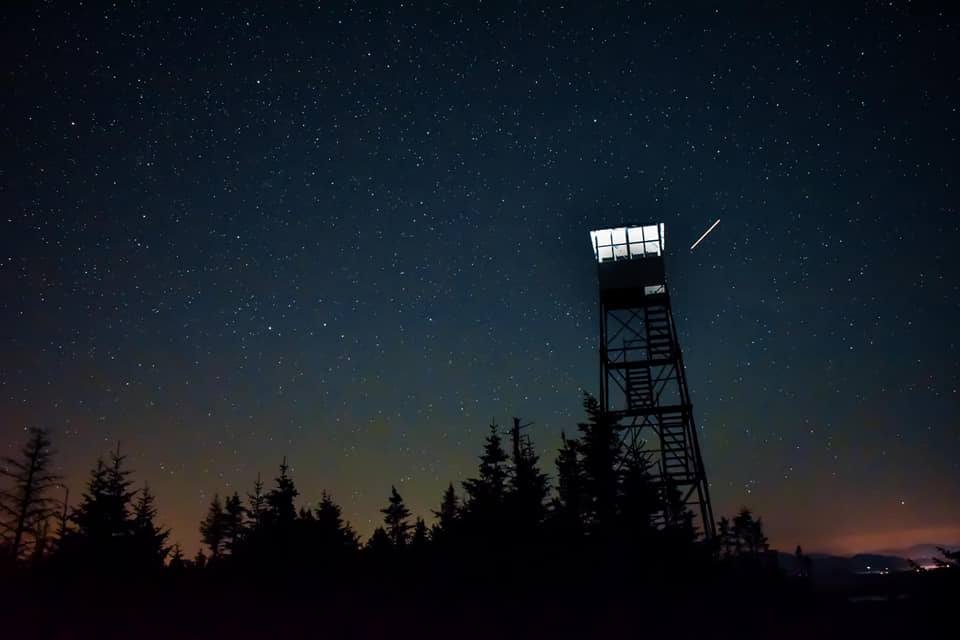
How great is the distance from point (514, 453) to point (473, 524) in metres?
5.35

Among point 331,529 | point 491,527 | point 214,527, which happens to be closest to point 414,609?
point 491,527

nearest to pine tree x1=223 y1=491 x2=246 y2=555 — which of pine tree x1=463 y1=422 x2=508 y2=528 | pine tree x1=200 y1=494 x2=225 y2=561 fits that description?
pine tree x1=200 y1=494 x2=225 y2=561

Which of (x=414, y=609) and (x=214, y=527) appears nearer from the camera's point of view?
(x=414, y=609)

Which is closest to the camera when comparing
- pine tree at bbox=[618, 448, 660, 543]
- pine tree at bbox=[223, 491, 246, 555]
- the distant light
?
pine tree at bbox=[618, 448, 660, 543]

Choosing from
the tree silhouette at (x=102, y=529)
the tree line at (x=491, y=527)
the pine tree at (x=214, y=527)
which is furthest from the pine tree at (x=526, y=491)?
the pine tree at (x=214, y=527)

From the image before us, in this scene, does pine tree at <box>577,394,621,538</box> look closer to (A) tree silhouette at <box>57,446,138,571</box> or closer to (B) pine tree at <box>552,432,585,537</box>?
(B) pine tree at <box>552,432,585,537</box>

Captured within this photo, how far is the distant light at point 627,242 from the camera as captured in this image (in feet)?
91.0

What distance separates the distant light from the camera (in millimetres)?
27734

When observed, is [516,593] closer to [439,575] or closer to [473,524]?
[439,575]

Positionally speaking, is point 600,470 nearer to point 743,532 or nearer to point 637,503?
point 637,503

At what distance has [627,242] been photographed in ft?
91.6

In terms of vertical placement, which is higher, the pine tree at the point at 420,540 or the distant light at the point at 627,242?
the distant light at the point at 627,242

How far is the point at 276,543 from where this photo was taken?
33.1 m

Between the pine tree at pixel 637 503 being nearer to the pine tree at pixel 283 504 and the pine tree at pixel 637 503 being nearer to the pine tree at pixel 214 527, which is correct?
the pine tree at pixel 283 504
